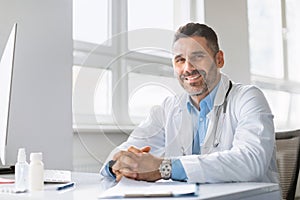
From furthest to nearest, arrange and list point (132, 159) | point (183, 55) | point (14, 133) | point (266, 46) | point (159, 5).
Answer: point (266, 46) < point (159, 5) < point (14, 133) < point (183, 55) < point (132, 159)

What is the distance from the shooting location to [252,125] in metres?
1.36

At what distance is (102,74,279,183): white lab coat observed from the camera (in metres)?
1.15

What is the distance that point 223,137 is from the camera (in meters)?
1.50

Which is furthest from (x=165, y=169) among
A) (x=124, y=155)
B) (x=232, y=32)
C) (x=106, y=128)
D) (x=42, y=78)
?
(x=232, y=32)

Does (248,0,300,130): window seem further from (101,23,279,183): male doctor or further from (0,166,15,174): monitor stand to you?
(0,166,15,174): monitor stand

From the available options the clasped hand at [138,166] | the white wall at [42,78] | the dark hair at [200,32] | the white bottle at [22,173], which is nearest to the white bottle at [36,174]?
the white bottle at [22,173]

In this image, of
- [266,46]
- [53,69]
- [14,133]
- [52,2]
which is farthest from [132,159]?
[266,46]

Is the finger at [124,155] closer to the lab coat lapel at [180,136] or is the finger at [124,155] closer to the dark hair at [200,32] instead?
the lab coat lapel at [180,136]

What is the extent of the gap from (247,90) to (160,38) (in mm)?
482

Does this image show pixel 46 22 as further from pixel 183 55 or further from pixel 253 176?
pixel 253 176

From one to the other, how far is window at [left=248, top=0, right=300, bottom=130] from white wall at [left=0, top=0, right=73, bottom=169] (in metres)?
2.06

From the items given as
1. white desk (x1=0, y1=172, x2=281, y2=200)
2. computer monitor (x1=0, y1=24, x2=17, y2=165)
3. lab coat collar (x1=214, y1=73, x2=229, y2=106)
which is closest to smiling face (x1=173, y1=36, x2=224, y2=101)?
lab coat collar (x1=214, y1=73, x2=229, y2=106)

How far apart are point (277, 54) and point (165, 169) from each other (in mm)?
2908

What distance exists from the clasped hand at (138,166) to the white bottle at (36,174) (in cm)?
24
